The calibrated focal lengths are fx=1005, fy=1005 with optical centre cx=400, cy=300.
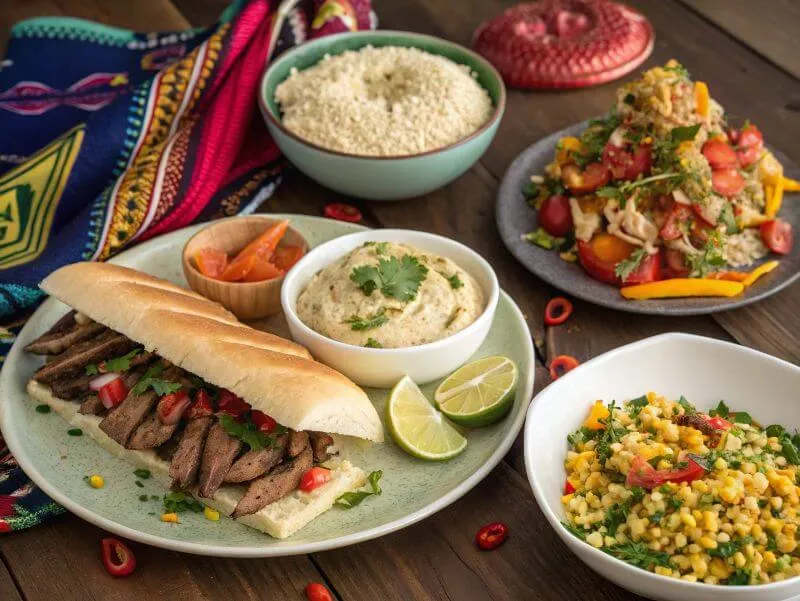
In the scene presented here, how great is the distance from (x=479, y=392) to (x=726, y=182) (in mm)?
1545

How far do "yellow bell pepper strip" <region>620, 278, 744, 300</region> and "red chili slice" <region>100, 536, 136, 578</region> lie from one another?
7.13 ft

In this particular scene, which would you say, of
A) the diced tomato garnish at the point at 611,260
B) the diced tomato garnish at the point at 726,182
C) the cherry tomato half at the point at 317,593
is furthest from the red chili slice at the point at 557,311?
the cherry tomato half at the point at 317,593

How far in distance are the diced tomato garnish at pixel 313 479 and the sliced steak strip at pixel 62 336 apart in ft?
3.58

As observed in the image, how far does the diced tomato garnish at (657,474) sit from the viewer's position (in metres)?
2.85

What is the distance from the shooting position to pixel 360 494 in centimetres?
325

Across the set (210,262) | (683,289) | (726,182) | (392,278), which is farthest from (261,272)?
(726,182)

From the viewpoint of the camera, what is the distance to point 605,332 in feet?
13.5

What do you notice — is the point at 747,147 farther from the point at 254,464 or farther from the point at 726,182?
the point at 254,464

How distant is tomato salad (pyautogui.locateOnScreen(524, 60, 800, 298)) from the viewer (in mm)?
4141

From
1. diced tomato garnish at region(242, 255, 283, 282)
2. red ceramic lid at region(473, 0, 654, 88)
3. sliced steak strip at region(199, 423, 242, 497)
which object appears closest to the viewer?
sliced steak strip at region(199, 423, 242, 497)

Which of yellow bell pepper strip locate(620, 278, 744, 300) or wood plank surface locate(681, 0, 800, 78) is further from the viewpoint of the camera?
wood plank surface locate(681, 0, 800, 78)

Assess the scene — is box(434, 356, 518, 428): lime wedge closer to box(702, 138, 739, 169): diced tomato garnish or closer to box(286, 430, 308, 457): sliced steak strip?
box(286, 430, 308, 457): sliced steak strip

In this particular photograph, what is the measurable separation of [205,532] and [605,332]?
6.10 feet

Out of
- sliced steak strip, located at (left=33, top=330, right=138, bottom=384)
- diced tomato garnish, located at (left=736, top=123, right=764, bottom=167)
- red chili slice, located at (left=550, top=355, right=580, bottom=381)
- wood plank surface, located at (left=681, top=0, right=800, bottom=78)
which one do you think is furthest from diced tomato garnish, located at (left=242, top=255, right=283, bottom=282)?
wood plank surface, located at (left=681, top=0, right=800, bottom=78)
